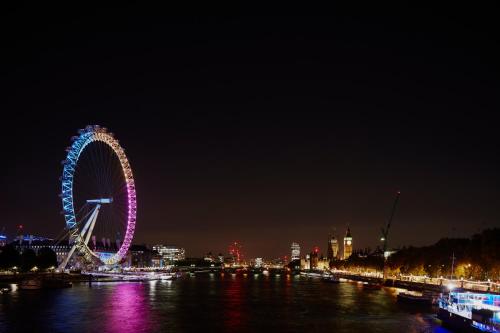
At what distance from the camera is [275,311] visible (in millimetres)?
59438

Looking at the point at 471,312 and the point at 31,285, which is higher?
the point at 471,312

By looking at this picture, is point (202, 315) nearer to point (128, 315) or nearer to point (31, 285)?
point (128, 315)

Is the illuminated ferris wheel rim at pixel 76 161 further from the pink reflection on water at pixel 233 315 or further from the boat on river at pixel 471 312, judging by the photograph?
the boat on river at pixel 471 312

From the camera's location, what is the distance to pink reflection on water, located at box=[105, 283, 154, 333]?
150ft

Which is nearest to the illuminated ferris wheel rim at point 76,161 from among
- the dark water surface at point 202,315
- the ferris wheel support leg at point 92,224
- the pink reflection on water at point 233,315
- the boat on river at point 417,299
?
the ferris wheel support leg at point 92,224

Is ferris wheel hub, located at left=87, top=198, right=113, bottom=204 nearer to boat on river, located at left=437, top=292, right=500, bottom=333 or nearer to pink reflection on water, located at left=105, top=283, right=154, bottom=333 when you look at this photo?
pink reflection on water, located at left=105, top=283, right=154, bottom=333

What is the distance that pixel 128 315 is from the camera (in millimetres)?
53469

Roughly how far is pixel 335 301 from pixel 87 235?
3898 cm

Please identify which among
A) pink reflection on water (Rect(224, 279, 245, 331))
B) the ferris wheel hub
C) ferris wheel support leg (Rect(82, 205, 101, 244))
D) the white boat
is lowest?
pink reflection on water (Rect(224, 279, 245, 331))

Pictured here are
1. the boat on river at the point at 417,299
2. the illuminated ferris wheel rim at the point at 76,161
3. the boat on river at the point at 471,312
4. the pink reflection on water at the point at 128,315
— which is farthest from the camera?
the illuminated ferris wheel rim at the point at 76,161

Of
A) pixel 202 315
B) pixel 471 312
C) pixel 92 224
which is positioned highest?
pixel 92 224

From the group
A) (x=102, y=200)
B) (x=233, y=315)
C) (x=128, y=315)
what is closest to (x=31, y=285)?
(x=102, y=200)

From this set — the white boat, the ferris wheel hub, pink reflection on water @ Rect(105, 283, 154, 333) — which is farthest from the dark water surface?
the ferris wheel hub

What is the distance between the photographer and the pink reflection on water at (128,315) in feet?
150
